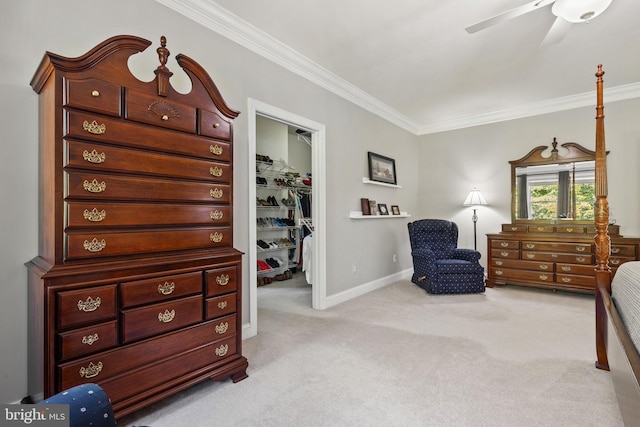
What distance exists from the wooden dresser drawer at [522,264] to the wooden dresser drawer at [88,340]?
4.76 m

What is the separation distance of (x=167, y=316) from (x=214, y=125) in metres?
1.16

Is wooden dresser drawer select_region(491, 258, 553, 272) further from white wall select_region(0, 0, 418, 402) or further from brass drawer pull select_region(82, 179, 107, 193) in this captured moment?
brass drawer pull select_region(82, 179, 107, 193)

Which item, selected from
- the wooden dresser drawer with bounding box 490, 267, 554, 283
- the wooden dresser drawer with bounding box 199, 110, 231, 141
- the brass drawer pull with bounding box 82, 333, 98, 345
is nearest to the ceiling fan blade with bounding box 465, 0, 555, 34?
the wooden dresser drawer with bounding box 199, 110, 231, 141

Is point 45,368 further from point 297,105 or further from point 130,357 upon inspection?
point 297,105

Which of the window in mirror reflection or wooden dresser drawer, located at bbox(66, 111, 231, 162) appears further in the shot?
the window in mirror reflection

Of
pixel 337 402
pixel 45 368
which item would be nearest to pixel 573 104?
pixel 337 402

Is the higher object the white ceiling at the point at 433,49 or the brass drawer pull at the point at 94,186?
the white ceiling at the point at 433,49

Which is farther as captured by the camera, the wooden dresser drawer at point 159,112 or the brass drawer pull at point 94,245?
the wooden dresser drawer at point 159,112

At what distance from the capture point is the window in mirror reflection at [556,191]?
441 cm

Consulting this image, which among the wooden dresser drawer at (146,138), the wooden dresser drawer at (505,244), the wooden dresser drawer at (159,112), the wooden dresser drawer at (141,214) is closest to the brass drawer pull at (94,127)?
the wooden dresser drawer at (146,138)

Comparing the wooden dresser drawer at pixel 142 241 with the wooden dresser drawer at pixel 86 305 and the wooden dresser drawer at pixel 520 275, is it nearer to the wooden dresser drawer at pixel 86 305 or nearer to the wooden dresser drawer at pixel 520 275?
the wooden dresser drawer at pixel 86 305

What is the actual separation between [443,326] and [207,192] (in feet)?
8.14

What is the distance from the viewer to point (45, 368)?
1360 millimetres

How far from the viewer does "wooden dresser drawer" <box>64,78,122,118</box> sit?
145cm
